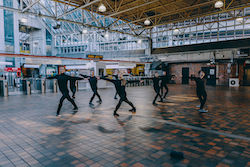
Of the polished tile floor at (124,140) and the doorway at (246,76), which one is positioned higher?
the doorway at (246,76)

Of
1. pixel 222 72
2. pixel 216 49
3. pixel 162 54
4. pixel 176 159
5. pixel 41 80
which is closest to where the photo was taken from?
pixel 176 159

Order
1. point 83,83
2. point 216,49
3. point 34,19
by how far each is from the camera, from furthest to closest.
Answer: point 34,19, point 216,49, point 83,83

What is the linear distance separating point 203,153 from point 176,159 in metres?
0.62

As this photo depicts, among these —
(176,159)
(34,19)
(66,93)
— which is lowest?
(176,159)

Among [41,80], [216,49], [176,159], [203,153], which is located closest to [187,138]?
[203,153]

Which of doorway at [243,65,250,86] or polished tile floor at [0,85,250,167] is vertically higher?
doorway at [243,65,250,86]

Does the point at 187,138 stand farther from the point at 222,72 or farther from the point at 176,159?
the point at 222,72

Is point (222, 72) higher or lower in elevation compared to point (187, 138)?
higher

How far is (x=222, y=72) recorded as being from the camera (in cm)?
2289

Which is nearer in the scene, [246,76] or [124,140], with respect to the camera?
[124,140]

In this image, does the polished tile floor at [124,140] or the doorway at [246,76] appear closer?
the polished tile floor at [124,140]

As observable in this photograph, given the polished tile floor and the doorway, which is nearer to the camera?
the polished tile floor

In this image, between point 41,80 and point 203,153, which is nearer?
point 203,153

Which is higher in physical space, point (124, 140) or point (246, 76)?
point (246, 76)
